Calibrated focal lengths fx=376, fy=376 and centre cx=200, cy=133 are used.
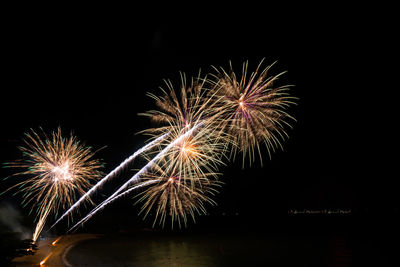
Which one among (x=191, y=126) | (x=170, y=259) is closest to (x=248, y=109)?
(x=191, y=126)

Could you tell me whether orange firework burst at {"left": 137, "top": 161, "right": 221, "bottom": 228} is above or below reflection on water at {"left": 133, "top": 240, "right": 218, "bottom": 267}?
above

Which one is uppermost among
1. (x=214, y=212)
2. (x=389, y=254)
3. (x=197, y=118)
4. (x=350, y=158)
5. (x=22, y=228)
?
(x=350, y=158)

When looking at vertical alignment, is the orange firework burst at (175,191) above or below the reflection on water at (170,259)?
above

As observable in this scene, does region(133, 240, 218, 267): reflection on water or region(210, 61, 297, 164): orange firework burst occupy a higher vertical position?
region(210, 61, 297, 164): orange firework burst

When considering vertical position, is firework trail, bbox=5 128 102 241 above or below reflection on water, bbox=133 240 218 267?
above

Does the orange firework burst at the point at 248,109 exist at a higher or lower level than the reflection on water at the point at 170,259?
higher

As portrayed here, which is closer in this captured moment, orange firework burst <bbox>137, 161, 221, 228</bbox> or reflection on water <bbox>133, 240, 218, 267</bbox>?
orange firework burst <bbox>137, 161, 221, 228</bbox>

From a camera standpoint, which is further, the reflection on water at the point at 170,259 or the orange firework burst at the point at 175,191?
the reflection on water at the point at 170,259

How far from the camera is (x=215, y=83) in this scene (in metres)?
12.8

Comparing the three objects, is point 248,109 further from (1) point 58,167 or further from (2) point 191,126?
(1) point 58,167

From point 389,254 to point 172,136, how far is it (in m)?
17.2

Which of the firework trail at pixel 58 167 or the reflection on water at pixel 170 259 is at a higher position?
the firework trail at pixel 58 167

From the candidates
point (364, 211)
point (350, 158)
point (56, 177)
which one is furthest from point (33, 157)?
point (364, 211)

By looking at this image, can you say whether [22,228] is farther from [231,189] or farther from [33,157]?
[231,189]
